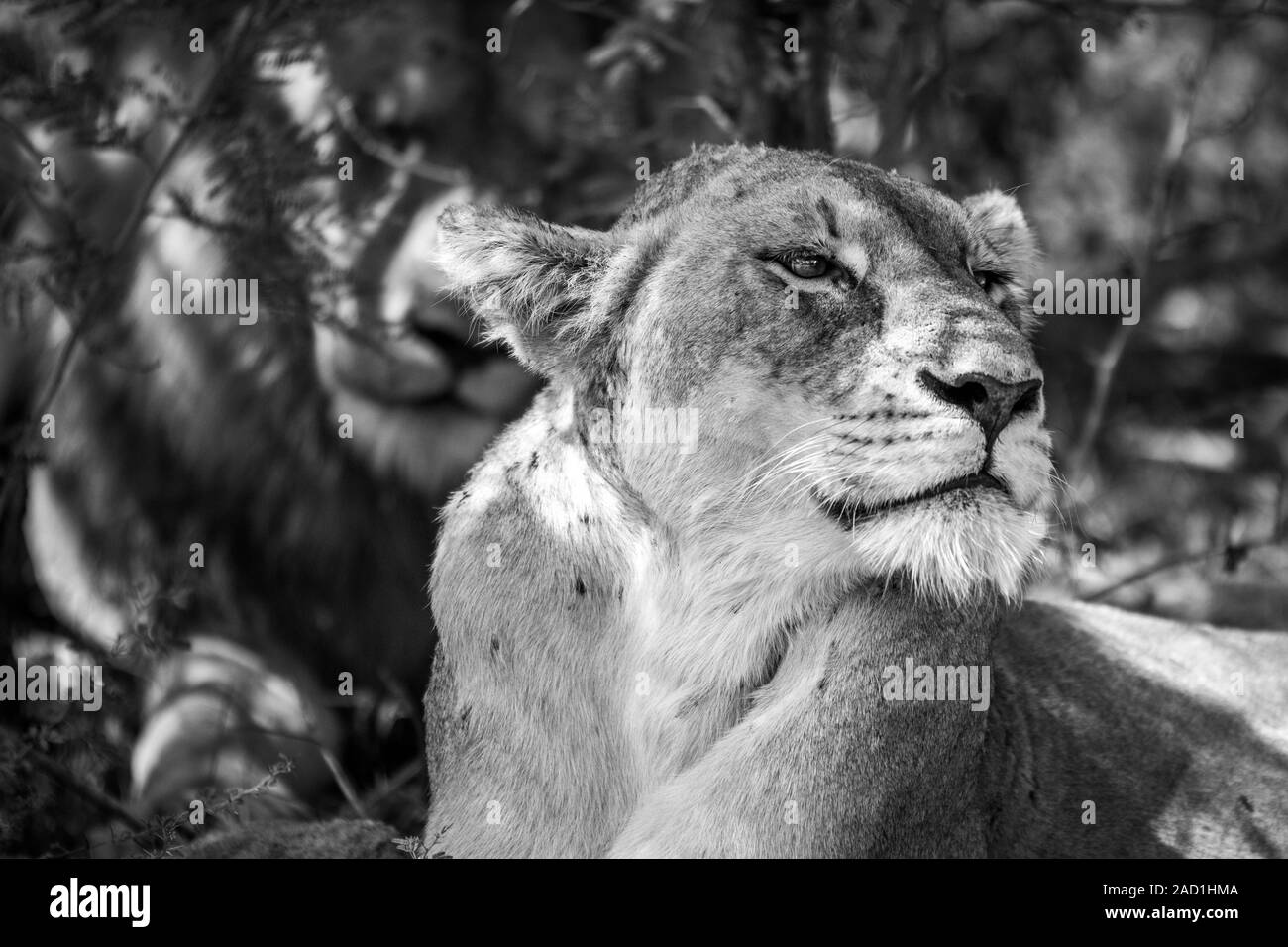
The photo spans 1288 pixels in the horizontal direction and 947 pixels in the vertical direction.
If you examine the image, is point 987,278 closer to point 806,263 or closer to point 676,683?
point 806,263

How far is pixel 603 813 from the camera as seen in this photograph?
4191mm

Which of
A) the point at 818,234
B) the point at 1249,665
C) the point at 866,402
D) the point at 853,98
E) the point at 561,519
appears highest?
the point at 853,98

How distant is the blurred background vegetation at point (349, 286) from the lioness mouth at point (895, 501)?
2.52 meters

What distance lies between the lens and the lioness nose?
11.9 feet

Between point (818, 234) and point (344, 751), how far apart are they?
366 cm

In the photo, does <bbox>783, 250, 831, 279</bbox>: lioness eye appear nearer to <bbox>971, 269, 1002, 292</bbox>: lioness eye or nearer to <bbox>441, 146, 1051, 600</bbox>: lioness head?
<bbox>441, 146, 1051, 600</bbox>: lioness head
